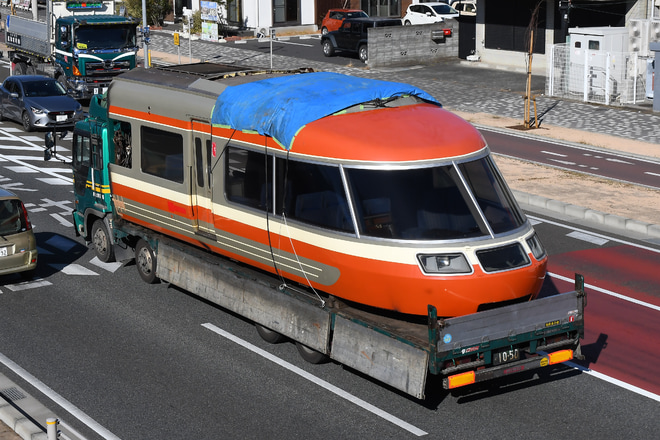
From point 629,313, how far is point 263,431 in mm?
6719

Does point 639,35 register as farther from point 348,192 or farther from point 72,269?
point 348,192

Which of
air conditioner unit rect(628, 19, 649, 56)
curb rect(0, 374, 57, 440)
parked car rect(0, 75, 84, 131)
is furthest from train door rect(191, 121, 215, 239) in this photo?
air conditioner unit rect(628, 19, 649, 56)

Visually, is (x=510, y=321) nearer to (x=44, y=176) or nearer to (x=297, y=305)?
(x=297, y=305)

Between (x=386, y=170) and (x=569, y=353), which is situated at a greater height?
(x=386, y=170)

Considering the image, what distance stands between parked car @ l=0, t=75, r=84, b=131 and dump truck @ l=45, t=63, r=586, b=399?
666 inches

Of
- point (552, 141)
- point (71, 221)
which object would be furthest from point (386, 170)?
point (552, 141)

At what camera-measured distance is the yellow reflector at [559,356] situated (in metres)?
11.8

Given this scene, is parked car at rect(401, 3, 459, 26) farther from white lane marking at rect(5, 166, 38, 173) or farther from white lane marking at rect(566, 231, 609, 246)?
white lane marking at rect(566, 231, 609, 246)

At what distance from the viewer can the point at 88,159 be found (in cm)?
1773

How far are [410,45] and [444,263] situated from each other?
35154 millimetres

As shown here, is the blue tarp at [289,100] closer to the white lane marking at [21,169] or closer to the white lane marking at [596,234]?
the white lane marking at [596,234]

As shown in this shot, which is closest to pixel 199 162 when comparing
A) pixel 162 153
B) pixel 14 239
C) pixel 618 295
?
pixel 162 153

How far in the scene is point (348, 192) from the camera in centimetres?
1209

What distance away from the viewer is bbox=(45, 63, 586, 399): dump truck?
11406 millimetres
